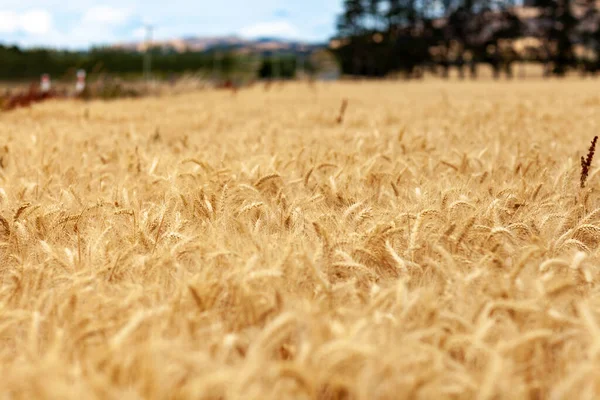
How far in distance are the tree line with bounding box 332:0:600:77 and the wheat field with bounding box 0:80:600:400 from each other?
160 feet

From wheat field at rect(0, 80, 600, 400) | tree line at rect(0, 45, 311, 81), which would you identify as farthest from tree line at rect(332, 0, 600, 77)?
wheat field at rect(0, 80, 600, 400)

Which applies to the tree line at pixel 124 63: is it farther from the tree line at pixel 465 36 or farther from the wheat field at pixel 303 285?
the wheat field at pixel 303 285

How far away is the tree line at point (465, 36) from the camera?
48.8 metres

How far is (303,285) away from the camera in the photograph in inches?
65.9

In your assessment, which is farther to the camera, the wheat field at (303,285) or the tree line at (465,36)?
the tree line at (465,36)

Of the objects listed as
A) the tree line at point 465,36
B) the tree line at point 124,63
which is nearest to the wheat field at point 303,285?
the tree line at point 124,63

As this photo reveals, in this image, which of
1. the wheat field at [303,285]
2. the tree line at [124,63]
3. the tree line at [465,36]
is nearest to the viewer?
the wheat field at [303,285]

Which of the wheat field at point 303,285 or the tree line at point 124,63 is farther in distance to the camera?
the tree line at point 124,63

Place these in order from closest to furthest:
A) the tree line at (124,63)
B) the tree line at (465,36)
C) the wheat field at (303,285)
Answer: the wheat field at (303,285), the tree line at (124,63), the tree line at (465,36)

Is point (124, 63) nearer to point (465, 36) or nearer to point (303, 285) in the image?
point (465, 36)

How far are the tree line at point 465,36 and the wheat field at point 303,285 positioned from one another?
4870 centimetres

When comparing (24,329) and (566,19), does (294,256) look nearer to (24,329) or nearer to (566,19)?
(24,329)

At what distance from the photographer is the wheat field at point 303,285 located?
1.08 meters

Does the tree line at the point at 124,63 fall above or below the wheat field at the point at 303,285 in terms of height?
above
